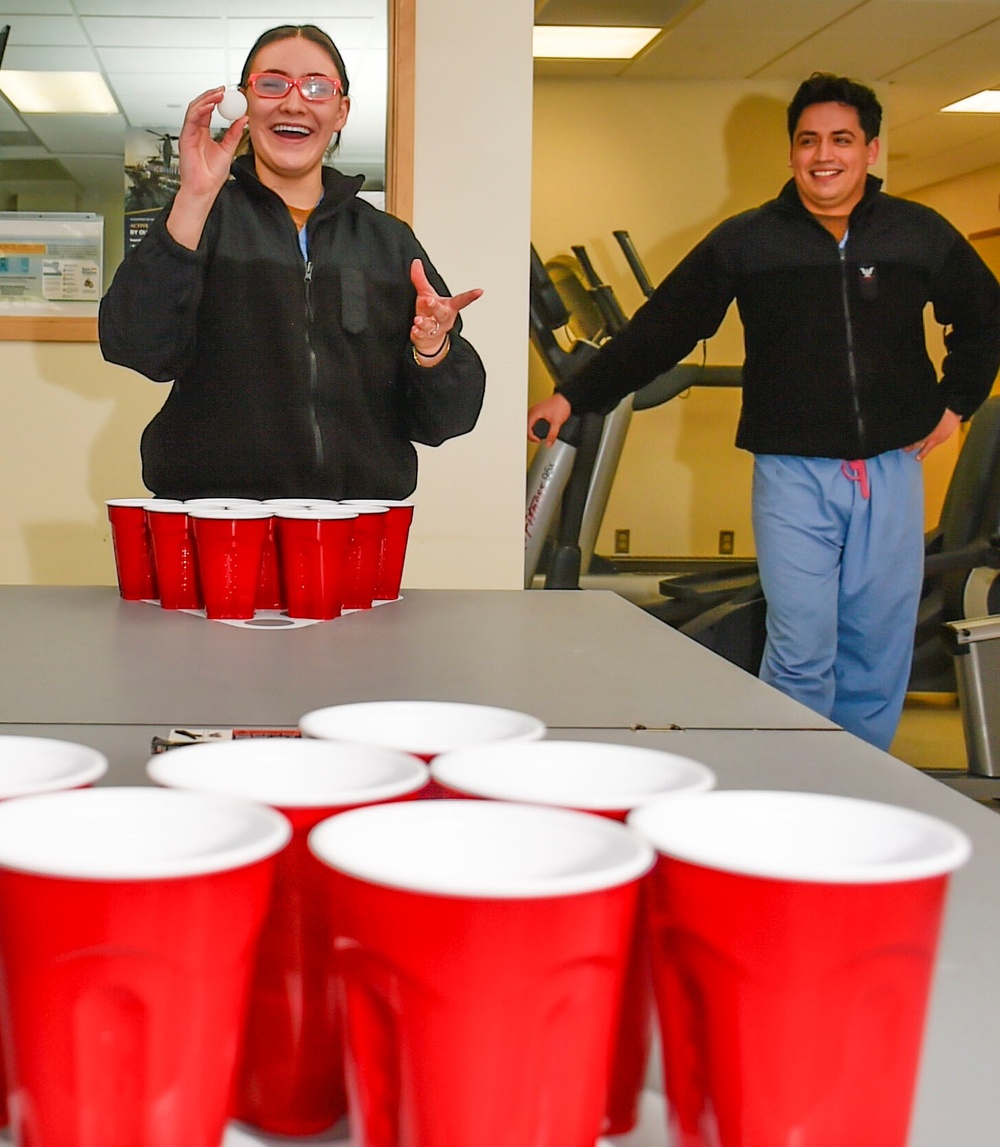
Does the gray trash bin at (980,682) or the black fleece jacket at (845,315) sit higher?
the black fleece jacket at (845,315)

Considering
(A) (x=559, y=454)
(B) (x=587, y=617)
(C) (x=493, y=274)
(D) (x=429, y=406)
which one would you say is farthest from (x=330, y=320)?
(A) (x=559, y=454)

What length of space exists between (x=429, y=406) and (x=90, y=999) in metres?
1.60

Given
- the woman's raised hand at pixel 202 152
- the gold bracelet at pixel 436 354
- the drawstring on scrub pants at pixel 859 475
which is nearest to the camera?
the woman's raised hand at pixel 202 152

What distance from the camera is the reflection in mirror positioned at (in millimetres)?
2932

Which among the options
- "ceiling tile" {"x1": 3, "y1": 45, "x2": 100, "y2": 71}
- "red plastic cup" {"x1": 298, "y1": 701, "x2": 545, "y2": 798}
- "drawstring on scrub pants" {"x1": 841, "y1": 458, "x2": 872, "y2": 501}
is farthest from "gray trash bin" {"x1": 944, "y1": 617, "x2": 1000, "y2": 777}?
"red plastic cup" {"x1": 298, "y1": 701, "x2": 545, "y2": 798}

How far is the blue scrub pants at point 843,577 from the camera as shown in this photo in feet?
9.49

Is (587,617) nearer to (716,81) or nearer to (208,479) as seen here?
(208,479)

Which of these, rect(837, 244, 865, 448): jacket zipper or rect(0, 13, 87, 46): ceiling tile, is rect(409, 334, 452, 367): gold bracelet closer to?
rect(837, 244, 865, 448): jacket zipper

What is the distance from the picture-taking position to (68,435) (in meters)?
3.04

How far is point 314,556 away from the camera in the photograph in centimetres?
141

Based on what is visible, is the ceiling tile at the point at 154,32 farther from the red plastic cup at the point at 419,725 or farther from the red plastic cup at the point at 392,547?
the red plastic cup at the point at 419,725

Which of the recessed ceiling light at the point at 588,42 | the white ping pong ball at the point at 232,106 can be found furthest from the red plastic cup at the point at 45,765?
the recessed ceiling light at the point at 588,42

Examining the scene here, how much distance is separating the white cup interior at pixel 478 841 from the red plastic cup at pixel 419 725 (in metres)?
0.16

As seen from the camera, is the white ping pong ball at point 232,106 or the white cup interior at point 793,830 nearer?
the white cup interior at point 793,830
